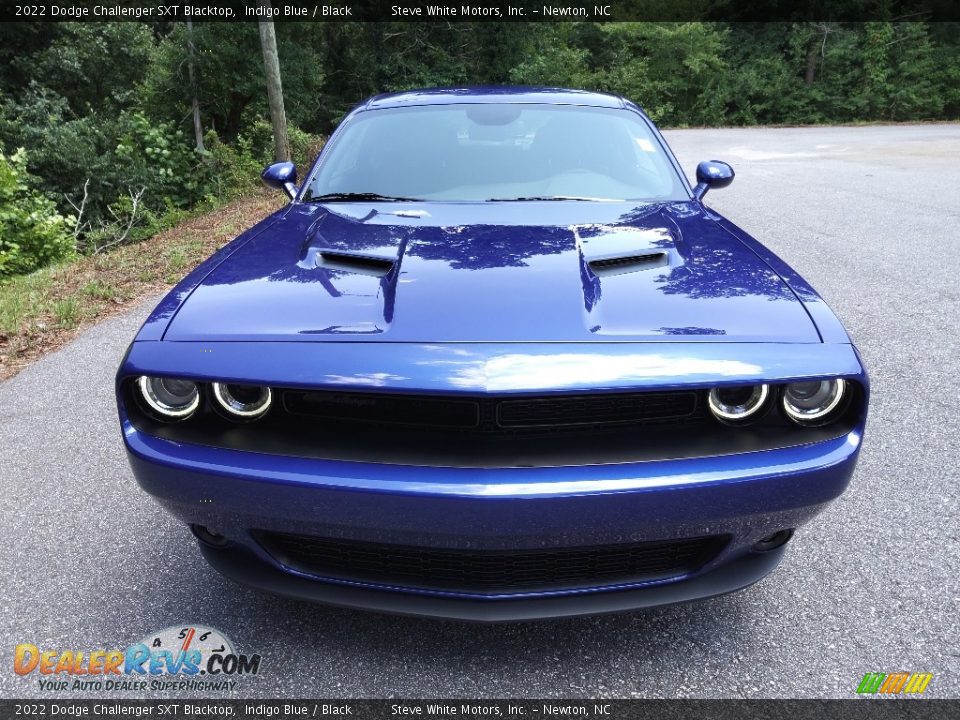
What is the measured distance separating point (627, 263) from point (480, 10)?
26516 mm

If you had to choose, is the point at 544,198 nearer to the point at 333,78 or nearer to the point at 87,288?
the point at 87,288

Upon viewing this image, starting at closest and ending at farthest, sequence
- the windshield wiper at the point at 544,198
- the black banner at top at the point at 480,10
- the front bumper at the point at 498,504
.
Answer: the front bumper at the point at 498,504
the windshield wiper at the point at 544,198
the black banner at top at the point at 480,10

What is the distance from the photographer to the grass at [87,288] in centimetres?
463

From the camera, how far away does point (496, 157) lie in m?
2.90

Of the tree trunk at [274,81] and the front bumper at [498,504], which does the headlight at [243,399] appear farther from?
the tree trunk at [274,81]

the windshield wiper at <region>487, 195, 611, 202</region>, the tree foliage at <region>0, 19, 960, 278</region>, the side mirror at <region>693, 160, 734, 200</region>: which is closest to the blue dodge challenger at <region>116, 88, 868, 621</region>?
the windshield wiper at <region>487, 195, 611, 202</region>

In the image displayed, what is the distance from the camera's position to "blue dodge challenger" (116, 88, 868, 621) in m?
1.55

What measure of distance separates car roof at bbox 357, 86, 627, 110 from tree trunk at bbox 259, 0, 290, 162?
366 inches

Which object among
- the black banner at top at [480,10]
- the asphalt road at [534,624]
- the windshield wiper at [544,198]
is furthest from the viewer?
the black banner at top at [480,10]

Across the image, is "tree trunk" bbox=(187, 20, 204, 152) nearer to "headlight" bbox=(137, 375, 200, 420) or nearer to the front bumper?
"headlight" bbox=(137, 375, 200, 420)

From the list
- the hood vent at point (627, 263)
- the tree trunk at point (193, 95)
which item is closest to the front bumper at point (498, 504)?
the hood vent at point (627, 263)

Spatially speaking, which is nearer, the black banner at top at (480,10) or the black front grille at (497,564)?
the black front grille at (497,564)

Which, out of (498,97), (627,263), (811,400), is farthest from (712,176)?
(811,400)

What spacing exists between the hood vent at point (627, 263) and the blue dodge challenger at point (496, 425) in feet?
0.03
